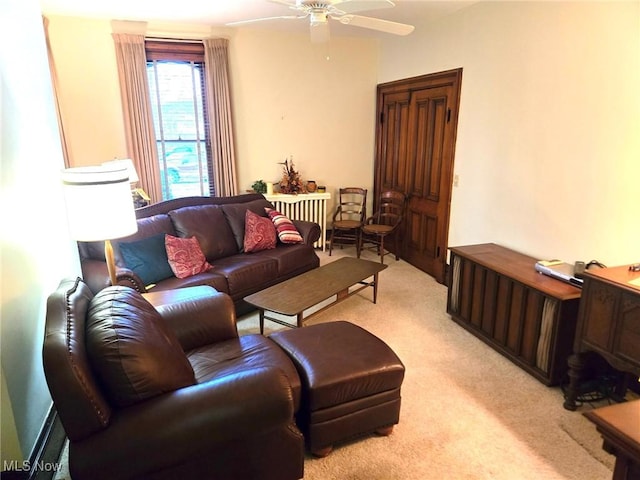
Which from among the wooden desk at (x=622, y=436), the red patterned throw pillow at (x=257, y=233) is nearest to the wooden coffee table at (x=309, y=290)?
the red patterned throw pillow at (x=257, y=233)

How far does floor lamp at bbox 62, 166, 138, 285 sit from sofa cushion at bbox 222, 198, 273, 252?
1.81 meters

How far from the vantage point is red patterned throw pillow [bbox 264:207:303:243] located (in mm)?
4117

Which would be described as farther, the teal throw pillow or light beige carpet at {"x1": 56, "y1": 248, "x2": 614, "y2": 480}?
the teal throw pillow

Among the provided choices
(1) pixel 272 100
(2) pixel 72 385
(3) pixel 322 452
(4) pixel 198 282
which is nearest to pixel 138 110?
(1) pixel 272 100

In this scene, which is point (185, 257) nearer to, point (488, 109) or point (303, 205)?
point (303, 205)

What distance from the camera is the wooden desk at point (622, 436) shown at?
0.97m

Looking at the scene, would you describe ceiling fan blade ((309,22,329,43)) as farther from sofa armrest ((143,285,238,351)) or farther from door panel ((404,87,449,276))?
door panel ((404,87,449,276))

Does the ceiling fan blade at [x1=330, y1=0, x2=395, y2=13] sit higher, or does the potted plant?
the ceiling fan blade at [x1=330, y1=0, x2=395, y2=13]

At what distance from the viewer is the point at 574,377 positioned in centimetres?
232

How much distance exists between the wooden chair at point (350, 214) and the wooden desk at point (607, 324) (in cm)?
314

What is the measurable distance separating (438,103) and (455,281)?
79.1 inches

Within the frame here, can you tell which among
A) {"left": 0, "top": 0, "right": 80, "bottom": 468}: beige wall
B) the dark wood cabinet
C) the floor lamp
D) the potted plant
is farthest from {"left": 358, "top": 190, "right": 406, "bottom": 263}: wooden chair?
{"left": 0, "top": 0, "right": 80, "bottom": 468}: beige wall

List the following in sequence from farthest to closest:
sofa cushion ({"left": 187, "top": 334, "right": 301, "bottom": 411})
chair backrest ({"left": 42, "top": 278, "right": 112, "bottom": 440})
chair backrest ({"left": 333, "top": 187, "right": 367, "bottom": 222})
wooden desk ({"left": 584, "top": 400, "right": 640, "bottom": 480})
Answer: chair backrest ({"left": 333, "top": 187, "right": 367, "bottom": 222}) → sofa cushion ({"left": 187, "top": 334, "right": 301, "bottom": 411}) → chair backrest ({"left": 42, "top": 278, "right": 112, "bottom": 440}) → wooden desk ({"left": 584, "top": 400, "right": 640, "bottom": 480})

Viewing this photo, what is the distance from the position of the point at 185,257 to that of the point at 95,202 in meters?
1.31
